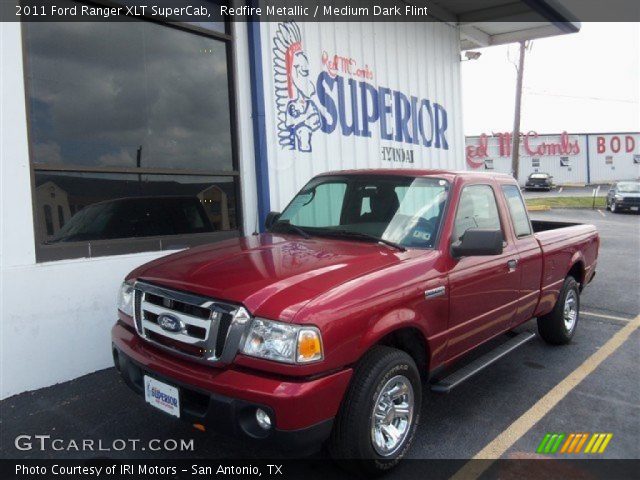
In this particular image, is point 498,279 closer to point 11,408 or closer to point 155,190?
point 155,190

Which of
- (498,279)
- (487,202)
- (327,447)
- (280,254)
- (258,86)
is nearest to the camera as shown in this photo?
(327,447)

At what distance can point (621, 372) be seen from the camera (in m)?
4.77

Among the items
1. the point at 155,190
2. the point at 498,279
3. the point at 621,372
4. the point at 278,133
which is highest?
the point at 278,133

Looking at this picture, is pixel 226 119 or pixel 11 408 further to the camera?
pixel 226 119

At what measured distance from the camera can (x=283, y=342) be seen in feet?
8.39

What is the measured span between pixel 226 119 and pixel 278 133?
69 cm

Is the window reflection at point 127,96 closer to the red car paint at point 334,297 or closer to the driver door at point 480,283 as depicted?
the red car paint at point 334,297

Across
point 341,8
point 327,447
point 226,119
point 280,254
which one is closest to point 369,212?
point 280,254

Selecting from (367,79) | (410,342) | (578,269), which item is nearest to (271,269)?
(410,342)

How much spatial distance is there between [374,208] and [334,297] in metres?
1.44

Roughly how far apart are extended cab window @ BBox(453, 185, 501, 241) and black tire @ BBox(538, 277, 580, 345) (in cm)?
159

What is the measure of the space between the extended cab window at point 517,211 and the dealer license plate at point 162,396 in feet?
10.3

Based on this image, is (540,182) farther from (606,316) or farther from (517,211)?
(517,211)
